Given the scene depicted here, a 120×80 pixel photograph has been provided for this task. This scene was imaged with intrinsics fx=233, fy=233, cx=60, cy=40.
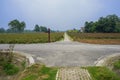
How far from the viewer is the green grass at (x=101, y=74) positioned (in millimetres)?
8209

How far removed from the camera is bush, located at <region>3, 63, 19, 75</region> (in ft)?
33.1

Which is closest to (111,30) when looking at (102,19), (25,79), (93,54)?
(102,19)

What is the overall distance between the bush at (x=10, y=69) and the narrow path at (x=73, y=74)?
222cm

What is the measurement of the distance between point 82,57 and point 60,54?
124cm

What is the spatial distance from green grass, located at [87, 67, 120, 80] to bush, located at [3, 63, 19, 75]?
3287 mm

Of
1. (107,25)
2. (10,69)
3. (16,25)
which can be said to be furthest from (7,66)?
(16,25)

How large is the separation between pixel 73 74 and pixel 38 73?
4.43ft

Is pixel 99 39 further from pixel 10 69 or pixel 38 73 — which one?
pixel 38 73

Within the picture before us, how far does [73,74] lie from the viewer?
8.55 metres

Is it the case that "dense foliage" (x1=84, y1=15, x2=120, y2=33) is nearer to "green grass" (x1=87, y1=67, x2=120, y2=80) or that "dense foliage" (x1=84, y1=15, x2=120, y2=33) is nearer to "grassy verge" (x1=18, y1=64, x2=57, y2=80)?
"green grass" (x1=87, y1=67, x2=120, y2=80)

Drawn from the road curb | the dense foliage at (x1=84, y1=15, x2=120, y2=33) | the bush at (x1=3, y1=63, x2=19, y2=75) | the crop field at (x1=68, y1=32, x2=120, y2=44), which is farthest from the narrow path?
the dense foliage at (x1=84, y1=15, x2=120, y2=33)

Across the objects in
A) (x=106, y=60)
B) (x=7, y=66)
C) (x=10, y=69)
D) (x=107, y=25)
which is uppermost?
(x=107, y=25)

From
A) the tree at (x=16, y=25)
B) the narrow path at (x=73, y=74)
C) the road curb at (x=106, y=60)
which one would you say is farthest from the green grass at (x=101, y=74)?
the tree at (x=16, y=25)

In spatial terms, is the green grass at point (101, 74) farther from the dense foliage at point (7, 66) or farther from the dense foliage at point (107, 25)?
the dense foliage at point (107, 25)
